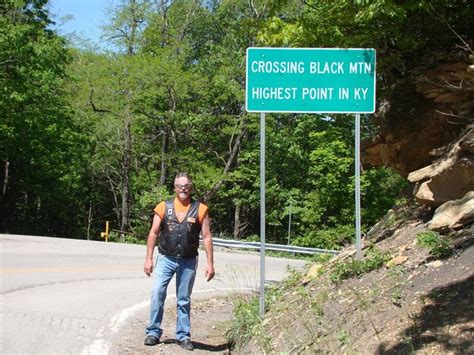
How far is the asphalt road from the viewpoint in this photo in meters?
5.88

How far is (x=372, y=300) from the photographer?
5055mm

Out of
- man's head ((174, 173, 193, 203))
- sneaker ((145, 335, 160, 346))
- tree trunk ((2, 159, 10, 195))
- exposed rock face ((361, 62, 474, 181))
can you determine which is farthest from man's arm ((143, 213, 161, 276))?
tree trunk ((2, 159, 10, 195))

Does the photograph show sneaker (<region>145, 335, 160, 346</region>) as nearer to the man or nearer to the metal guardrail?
the man

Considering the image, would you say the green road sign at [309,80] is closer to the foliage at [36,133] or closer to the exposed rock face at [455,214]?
the exposed rock face at [455,214]

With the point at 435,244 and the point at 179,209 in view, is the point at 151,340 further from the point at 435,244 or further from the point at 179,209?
the point at 435,244

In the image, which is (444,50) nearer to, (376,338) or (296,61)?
(296,61)

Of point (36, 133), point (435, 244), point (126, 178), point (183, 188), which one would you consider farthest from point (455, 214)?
point (126, 178)

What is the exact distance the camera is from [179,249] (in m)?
5.79

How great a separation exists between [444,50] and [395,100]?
110 cm

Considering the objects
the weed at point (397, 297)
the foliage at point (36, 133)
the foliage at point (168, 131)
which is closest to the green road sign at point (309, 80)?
the weed at point (397, 297)

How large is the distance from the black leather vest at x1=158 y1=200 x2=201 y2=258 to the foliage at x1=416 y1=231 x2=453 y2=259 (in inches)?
87.6

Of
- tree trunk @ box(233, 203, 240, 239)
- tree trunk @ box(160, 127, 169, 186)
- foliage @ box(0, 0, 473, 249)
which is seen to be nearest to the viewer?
foliage @ box(0, 0, 473, 249)

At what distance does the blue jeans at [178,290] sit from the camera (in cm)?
582

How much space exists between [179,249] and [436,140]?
4.35 m
